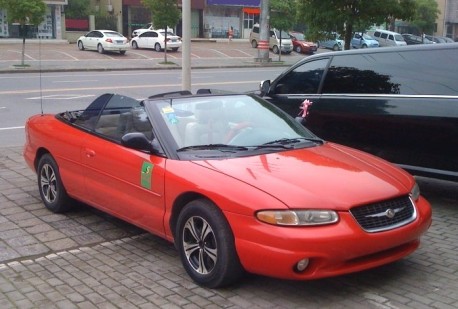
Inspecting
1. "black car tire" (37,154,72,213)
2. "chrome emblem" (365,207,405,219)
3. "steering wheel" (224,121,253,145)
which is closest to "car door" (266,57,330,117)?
"steering wheel" (224,121,253,145)

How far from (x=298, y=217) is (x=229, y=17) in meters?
59.3

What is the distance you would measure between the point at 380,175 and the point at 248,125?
1301mm

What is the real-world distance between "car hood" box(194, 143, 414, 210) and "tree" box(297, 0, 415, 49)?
29.2 feet

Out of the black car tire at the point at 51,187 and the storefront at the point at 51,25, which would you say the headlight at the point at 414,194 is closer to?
the black car tire at the point at 51,187

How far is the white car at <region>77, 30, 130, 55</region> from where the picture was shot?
39.6 m

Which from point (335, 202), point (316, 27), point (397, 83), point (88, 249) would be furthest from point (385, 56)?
point (316, 27)

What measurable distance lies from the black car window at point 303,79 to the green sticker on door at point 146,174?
11.1 ft

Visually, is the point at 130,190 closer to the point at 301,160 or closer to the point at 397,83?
the point at 301,160

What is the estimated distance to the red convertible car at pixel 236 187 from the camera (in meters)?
4.26

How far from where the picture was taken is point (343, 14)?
13.6 m

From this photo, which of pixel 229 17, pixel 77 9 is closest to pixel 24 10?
pixel 77 9

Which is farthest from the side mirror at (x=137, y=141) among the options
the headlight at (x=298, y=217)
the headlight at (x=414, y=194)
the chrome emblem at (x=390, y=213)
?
the headlight at (x=414, y=194)

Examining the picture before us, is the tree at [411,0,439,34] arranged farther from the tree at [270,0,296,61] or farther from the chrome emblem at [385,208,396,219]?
the chrome emblem at [385,208,396,219]

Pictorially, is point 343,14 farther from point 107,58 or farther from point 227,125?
point 107,58
